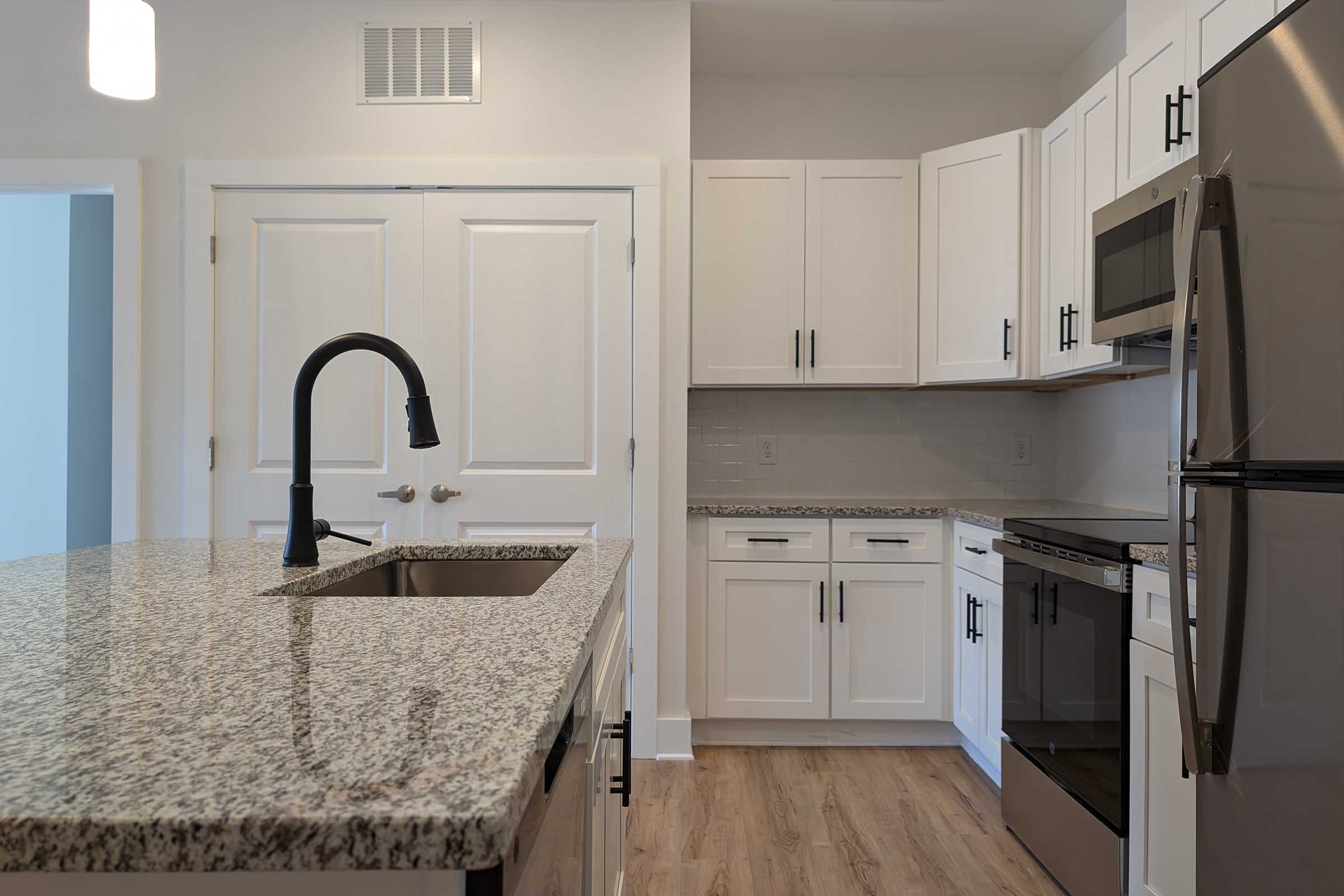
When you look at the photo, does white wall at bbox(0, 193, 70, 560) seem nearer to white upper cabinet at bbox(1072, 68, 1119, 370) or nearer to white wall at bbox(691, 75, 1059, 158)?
white wall at bbox(691, 75, 1059, 158)

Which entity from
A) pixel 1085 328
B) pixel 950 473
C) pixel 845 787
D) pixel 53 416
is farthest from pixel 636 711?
pixel 53 416

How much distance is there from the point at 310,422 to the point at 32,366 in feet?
13.3

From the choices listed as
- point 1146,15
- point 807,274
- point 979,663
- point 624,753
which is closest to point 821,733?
point 979,663


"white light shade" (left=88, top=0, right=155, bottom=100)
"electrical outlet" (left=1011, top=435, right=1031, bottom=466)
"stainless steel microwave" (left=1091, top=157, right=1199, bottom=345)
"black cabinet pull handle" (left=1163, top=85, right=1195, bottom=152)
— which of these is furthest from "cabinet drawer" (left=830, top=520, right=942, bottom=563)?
"white light shade" (left=88, top=0, right=155, bottom=100)

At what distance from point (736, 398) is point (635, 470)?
2.71 feet

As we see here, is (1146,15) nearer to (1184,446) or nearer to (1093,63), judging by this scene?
(1093,63)

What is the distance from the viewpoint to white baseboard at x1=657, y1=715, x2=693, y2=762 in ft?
9.77

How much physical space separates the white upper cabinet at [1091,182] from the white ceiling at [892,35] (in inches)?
30.6

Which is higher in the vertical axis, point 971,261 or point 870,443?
point 971,261

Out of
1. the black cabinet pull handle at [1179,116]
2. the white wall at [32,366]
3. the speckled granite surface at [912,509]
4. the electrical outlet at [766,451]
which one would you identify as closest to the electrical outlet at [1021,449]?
the speckled granite surface at [912,509]

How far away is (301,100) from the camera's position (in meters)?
2.97

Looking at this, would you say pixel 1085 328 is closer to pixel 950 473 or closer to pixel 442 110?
pixel 950 473

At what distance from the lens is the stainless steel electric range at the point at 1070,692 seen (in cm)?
183

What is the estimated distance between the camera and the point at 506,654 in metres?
0.77
